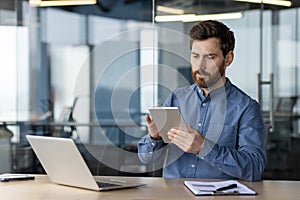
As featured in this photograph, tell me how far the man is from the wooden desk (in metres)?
0.12

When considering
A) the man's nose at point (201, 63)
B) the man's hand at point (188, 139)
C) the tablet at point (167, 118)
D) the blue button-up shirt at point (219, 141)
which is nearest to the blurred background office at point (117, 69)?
the blue button-up shirt at point (219, 141)

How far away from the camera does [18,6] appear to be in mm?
5918

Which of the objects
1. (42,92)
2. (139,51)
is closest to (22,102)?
(42,92)

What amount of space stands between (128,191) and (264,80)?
3437 millimetres

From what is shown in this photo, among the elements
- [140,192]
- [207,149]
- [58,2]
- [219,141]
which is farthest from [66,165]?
[58,2]

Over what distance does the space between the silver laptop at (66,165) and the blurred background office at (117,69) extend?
2.60 meters

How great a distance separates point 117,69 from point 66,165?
3454mm

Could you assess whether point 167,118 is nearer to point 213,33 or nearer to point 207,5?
point 213,33

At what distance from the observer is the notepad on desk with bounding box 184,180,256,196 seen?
2.12 meters

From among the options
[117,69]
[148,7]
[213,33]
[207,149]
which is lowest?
[207,149]

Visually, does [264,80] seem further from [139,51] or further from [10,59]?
[10,59]

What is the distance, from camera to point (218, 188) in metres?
2.16

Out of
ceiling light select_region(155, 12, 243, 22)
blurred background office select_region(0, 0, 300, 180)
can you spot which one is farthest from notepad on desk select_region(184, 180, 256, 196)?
ceiling light select_region(155, 12, 243, 22)

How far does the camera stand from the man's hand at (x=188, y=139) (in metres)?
2.25
